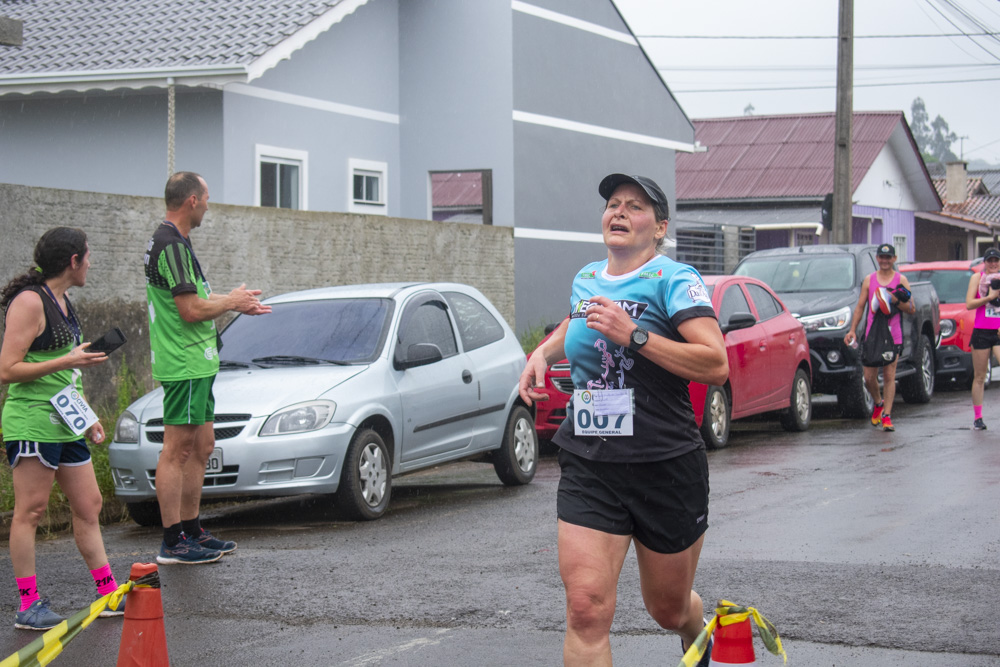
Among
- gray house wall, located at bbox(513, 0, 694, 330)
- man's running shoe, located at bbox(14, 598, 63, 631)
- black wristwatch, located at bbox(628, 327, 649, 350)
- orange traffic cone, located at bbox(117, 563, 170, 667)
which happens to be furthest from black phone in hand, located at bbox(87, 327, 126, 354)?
gray house wall, located at bbox(513, 0, 694, 330)

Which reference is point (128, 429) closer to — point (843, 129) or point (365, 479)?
point (365, 479)

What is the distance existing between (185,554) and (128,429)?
65.1 inches

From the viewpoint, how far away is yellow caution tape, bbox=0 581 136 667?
3.87 meters

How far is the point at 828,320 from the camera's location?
1495 cm

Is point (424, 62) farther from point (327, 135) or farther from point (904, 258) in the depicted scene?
point (904, 258)

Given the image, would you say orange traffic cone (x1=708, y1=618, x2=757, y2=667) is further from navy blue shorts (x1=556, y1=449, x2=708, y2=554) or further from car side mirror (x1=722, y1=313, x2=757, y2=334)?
car side mirror (x1=722, y1=313, x2=757, y2=334)

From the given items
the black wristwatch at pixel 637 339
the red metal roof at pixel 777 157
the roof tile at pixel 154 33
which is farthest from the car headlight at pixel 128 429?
the red metal roof at pixel 777 157

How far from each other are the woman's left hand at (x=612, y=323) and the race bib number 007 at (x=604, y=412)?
0.23m

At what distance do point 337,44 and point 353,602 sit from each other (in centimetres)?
1392

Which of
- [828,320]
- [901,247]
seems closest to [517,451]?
[828,320]

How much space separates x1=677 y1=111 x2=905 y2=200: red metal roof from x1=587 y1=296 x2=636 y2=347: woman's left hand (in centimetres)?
3429

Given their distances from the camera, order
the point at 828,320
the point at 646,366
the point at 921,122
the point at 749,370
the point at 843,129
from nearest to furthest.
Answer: the point at 646,366
the point at 749,370
the point at 828,320
the point at 843,129
the point at 921,122

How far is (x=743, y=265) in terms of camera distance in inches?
665

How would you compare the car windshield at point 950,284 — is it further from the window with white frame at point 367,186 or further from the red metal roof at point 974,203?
the red metal roof at point 974,203
